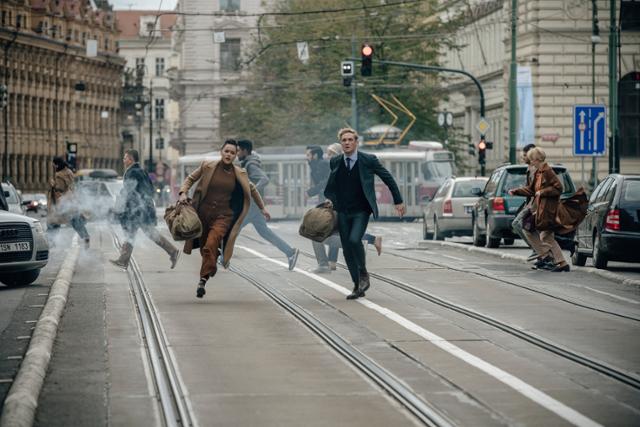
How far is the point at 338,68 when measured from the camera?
69625 mm

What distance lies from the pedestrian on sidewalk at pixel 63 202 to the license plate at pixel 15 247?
32.1 ft

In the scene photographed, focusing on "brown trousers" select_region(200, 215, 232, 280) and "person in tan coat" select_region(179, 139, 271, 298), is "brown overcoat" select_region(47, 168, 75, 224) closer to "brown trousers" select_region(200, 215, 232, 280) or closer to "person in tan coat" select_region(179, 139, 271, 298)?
"person in tan coat" select_region(179, 139, 271, 298)

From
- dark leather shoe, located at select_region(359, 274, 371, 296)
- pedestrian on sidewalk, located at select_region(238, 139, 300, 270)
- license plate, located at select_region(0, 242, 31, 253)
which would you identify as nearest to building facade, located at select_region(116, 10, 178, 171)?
pedestrian on sidewalk, located at select_region(238, 139, 300, 270)

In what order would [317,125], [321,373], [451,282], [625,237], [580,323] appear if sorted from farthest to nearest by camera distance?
[317,125]
[625,237]
[451,282]
[580,323]
[321,373]

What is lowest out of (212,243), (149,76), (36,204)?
(36,204)

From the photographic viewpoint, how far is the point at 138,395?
32.3 feet

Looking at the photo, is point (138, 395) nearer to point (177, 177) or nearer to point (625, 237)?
point (625, 237)

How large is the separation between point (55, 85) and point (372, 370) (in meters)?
118

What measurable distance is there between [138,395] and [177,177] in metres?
54.8

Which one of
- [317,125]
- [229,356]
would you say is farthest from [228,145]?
[317,125]

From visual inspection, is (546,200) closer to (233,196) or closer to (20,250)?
(233,196)

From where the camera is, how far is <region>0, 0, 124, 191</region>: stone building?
11625 cm

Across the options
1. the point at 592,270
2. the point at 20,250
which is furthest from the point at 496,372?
the point at 592,270

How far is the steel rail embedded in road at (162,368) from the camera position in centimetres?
905
